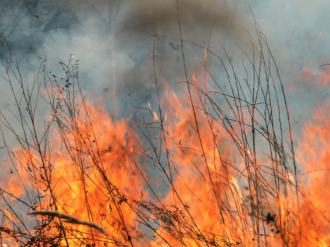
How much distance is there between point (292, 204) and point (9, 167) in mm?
2003

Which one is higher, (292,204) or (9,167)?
(9,167)

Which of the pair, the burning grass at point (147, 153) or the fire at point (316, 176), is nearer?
the fire at point (316, 176)

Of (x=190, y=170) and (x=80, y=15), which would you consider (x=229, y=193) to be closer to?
(x=190, y=170)

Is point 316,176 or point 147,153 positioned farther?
point 147,153

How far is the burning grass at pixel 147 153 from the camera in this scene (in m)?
1.61

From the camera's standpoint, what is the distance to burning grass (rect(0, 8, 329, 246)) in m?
1.61

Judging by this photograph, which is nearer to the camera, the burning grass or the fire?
the fire

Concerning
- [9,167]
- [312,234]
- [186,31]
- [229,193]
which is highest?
[186,31]

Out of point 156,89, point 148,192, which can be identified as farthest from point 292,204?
point 156,89

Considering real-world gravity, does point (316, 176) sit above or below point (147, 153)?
below

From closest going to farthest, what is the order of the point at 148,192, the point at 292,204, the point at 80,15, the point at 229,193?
the point at 292,204 → the point at 229,193 → the point at 148,192 → the point at 80,15

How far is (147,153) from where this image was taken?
6.18 ft

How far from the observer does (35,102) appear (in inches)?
77.5

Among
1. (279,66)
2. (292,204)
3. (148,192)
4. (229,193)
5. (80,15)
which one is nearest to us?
(292,204)
